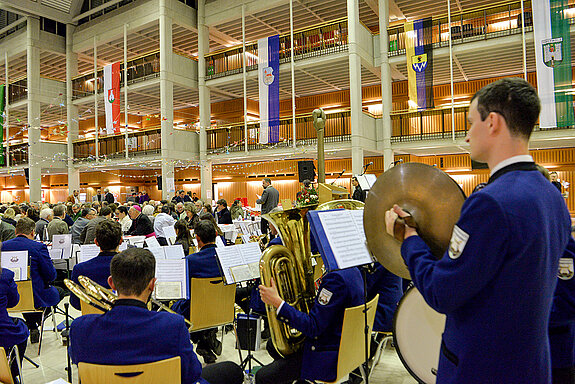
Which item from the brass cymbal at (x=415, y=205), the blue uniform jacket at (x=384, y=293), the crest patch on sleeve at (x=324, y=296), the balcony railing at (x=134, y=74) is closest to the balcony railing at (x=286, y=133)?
the balcony railing at (x=134, y=74)

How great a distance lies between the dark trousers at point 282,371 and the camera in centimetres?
238

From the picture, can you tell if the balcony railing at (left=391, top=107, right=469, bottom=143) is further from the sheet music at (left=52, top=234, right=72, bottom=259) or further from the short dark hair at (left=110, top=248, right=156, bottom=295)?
the short dark hair at (left=110, top=248, right=156, bottom=295)

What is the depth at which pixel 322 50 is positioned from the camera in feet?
41.5

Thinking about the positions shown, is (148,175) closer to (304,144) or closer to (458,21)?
(304,144)

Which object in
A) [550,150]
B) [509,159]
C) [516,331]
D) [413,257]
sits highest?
[550,150]

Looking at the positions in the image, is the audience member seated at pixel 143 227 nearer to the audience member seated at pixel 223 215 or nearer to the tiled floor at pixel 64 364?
the audience member seated at pixel 223 215

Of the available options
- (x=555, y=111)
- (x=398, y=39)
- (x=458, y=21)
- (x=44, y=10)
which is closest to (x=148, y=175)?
(x=44, y=10)

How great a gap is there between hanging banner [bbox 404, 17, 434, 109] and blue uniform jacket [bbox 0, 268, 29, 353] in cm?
1089

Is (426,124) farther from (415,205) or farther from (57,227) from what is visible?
(415,205)

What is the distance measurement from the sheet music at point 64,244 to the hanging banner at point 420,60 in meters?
9.67

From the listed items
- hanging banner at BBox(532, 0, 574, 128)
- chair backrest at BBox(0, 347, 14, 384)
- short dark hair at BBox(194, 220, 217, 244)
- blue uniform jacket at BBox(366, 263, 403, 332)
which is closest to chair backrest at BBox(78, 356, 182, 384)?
chair backrest at BBox(0, 347, 14, 384)

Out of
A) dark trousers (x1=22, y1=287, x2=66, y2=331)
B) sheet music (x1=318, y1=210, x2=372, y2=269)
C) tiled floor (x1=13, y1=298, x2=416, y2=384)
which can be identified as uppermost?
sheet music (x1=318, y1=210, x2=372, y2=269)

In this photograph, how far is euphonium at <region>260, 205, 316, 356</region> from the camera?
230cm

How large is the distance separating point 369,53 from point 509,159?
1263 centimetres
